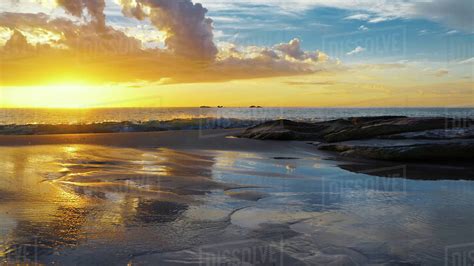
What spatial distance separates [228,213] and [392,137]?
10.3 metres

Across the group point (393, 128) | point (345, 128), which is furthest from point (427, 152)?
point (345, 128)

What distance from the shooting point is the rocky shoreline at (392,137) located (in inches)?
438

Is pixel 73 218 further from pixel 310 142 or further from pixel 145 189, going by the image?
pixel 310 142

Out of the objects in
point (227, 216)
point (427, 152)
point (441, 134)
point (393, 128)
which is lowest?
point (227, 216)

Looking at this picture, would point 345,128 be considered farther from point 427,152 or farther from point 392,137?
point 427,152

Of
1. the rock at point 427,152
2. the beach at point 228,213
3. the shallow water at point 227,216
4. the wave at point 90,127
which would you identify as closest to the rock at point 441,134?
the rock at point 427,152

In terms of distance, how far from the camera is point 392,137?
14180 millimetres

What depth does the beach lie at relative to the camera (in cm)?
402

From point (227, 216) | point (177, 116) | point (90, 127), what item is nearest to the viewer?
point (227, 216)

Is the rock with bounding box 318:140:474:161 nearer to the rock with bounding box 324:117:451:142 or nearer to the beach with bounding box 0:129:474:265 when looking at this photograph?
the beach with bounding box 0:129:474:265

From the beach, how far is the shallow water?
0.06ft

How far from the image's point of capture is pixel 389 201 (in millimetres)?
6309

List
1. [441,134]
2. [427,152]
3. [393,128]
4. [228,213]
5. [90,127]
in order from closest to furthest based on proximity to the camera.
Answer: [228,213] → [427,152] → [441,134] → [393,128] → [90,127]

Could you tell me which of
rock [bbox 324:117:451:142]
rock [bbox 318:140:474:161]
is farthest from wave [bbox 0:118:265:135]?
rock [bbox 318:140:474:161]
